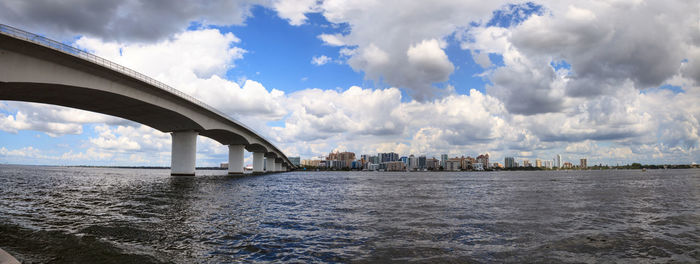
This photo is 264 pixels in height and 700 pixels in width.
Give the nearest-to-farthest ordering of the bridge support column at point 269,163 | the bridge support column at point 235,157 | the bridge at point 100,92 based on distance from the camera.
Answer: the bridge at point 100,92, the bridge support column at point 235,157, the bridge support column at point 269,163

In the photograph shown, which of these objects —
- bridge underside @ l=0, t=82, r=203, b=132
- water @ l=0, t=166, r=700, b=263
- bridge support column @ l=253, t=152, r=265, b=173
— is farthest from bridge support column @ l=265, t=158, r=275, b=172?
water @ l=0, t=166, r=700, b=263

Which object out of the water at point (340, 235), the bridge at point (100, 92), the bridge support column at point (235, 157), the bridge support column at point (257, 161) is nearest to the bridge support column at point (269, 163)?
the bridge support column at point (257, 161)

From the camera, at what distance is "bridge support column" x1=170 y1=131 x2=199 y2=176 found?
5738 cm

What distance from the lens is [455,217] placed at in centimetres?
1552

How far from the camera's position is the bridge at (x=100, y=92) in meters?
26.2

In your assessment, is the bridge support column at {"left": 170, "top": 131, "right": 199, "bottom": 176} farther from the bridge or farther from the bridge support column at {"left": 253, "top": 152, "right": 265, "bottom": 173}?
the bridge support column at {"left": 253, "top": 152, "right": 265, "bottom": 173}

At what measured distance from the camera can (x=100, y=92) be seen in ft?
116

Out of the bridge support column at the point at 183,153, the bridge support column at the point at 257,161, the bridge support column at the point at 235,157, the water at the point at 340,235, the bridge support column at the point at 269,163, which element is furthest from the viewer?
the bridge support column at the point at 269,163

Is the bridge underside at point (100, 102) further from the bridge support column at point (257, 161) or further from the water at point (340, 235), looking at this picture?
the bridge support column at point (257, 161)

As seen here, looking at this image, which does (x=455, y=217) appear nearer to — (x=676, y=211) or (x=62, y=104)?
(x=676, y=211)

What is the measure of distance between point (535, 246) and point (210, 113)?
56.0 m

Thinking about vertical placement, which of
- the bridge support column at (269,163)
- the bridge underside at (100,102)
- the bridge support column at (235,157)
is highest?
the bridge underside at (100,102)

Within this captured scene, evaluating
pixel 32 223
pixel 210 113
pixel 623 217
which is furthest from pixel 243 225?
pixel 210 113

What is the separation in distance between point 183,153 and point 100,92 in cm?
2382
